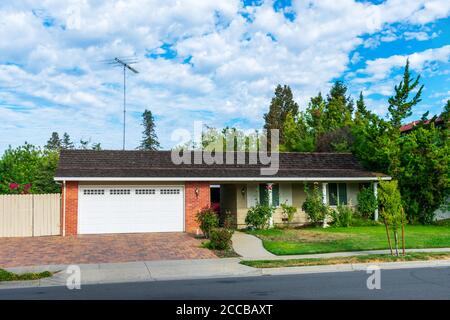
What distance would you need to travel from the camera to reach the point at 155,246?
17.0 meters

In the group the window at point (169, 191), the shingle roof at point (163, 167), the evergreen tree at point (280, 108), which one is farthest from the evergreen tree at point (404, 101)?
the evergreen tree at point (280, 108)

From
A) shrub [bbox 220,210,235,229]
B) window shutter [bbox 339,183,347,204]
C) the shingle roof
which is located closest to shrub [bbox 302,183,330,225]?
the shingle roof

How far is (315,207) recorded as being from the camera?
23.6 meters

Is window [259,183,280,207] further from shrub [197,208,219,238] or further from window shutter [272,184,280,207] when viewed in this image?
shrub [197,208,219,238]

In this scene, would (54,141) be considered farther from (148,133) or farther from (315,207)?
(315,207)

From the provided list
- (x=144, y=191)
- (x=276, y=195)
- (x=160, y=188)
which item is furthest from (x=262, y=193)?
(x=144, y=191)

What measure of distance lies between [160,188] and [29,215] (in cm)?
595

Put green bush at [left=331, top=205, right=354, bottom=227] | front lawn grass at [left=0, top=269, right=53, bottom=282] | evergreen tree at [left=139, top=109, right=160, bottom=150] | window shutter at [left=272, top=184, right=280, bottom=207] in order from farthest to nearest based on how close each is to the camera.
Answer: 1. evergreen tree at [left=139, top=109, right=160, bottom=150]
2. window shutter at [left=272, top=184, right=280, bottom=207]
3. green bush at [left=331, top=205, right=354, bottom=227]
4. front lawn grass at [left=0, top=269, right=53, bottom=282]

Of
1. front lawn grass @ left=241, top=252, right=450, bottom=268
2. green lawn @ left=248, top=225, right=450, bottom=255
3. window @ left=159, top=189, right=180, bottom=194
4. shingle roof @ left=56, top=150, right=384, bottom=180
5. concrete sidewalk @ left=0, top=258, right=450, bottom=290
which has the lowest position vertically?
concrete sidewalk @ left=0, top=258, right=450, bottom=290

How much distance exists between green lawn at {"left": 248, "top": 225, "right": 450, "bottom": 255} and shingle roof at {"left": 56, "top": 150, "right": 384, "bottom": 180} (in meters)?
3.41

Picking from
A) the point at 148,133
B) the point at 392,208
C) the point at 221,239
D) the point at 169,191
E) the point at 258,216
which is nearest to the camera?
the point at 392,208

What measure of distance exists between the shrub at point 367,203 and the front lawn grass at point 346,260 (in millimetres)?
10420

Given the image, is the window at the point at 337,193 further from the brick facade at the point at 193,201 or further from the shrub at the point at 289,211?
the brick facade at the point at 193,201

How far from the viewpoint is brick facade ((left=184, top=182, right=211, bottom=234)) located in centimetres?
2192
